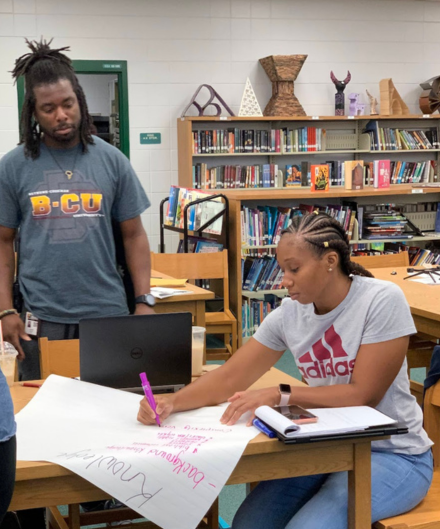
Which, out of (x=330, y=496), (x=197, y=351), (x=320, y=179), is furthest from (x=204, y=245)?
(x=330, y=496)

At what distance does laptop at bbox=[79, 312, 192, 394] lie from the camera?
6.08 ft

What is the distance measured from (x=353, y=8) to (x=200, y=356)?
20.4ft

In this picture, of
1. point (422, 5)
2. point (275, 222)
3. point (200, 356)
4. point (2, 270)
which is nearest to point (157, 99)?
point (275, 222)

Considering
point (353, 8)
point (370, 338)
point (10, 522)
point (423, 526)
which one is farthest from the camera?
point (353, 8)

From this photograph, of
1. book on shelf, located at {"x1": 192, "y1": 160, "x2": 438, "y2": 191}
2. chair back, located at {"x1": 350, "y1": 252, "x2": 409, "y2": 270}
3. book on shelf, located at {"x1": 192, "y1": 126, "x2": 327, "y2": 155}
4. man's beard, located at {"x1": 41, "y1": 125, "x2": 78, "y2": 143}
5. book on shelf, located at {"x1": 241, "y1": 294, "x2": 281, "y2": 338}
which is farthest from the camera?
book on shelf, located at {"x1": 192, "y1": 160, "x2": 438, "y2": 191}

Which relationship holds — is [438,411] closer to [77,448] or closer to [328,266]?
[328,266]

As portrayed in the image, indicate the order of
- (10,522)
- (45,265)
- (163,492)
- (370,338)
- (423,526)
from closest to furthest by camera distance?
1. (163,492)
2. (423,526)
3. (370,338)
4. (10,522)
5. (45,265)

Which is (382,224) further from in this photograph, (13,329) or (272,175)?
(13,329)

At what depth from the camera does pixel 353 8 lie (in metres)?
7.50

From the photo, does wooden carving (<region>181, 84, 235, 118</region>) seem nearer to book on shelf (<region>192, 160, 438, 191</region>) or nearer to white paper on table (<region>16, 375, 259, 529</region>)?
book on shelf (<region>192, 160, 438, 191</region>)

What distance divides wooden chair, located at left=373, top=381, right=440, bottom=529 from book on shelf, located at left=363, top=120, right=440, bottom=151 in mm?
5538

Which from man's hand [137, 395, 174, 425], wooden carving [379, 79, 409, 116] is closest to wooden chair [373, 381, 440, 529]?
man's hand [137, 395, 174, 425]

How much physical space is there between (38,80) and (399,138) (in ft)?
18.5

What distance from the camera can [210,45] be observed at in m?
7.11
